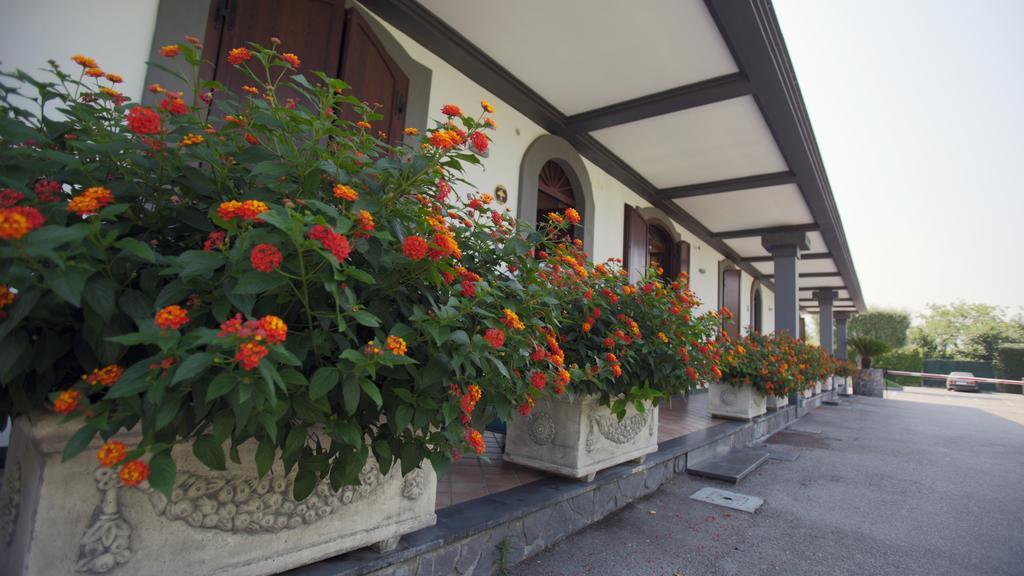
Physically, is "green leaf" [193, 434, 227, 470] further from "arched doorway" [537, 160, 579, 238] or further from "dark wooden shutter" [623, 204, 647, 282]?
"dark wooden shutter" [623, 204, 647, 282]

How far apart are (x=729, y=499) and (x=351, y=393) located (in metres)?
3.07

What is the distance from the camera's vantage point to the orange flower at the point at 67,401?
0.85 meters

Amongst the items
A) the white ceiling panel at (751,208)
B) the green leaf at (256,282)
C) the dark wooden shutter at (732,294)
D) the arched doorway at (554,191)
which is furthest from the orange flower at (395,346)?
the dark wooden shutter at (732,294)

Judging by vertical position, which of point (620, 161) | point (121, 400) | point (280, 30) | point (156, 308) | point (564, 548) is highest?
point (620, 161)

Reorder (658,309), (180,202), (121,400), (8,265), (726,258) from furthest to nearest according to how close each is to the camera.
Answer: (726,258) < (658,309) < (180,202) < (121,400) < (8,265)

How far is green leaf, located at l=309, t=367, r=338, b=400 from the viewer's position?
981 mm

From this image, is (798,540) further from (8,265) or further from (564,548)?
(8,265)

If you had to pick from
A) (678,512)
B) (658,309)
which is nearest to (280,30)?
(658,309)

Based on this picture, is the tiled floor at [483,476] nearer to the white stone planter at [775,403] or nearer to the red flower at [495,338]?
the red flower at [495,338]

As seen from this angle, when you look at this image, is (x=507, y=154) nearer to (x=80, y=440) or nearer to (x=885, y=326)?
(x=80, y=440)

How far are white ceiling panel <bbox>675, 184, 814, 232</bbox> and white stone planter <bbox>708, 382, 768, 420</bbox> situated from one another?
2984mm

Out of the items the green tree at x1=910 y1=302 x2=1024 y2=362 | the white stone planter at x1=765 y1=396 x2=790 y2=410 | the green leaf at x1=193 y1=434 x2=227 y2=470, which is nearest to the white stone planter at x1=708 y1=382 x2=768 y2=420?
the white stone planter at x1=765 y1=396 x2=790 y2=410

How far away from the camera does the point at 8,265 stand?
79cm

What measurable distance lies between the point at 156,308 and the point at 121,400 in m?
0.19
